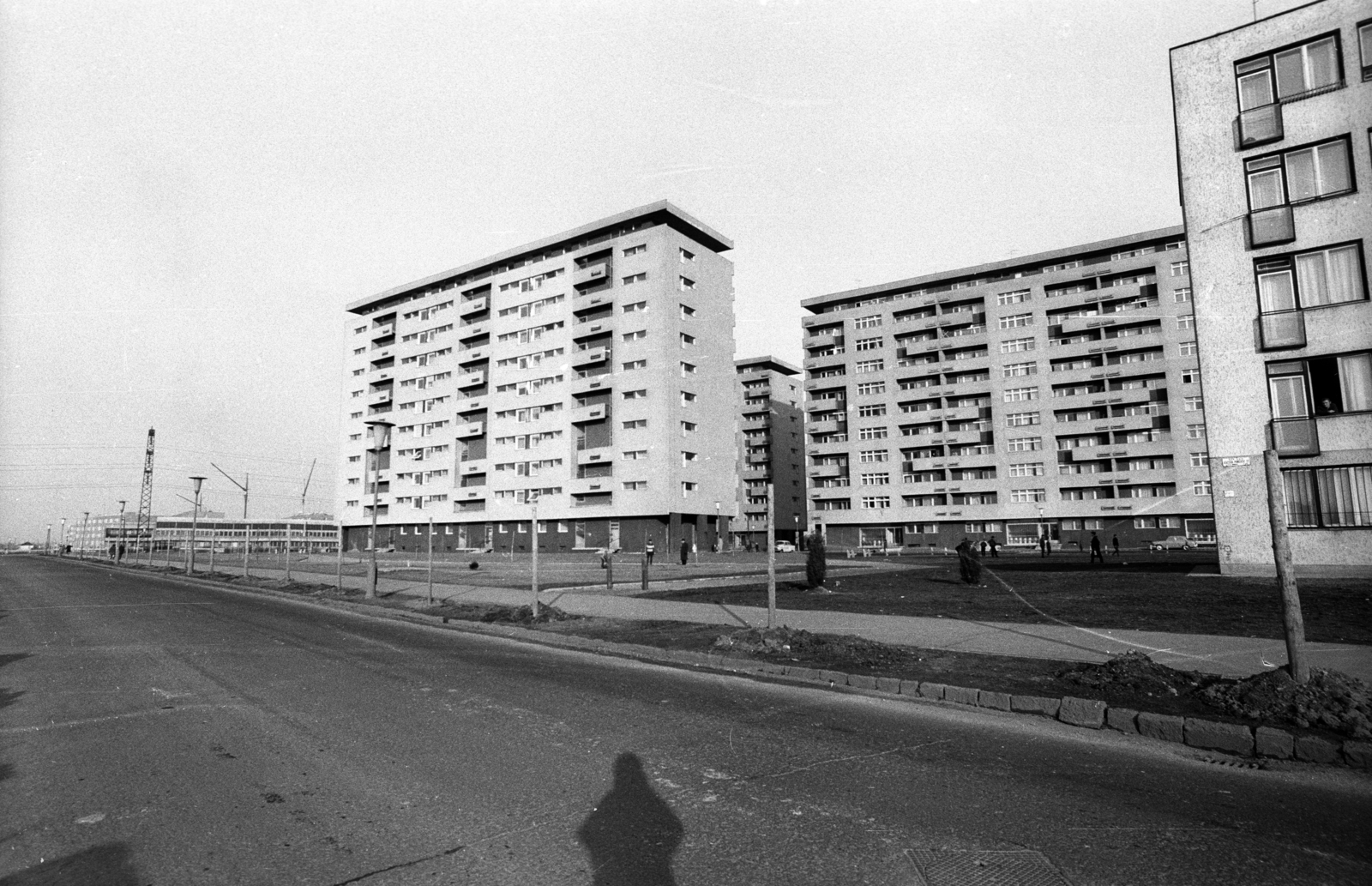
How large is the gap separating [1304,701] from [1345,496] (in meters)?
19.2

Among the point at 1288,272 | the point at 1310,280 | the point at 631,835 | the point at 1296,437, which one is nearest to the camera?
the point at 631,835

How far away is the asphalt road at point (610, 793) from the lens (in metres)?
3.76

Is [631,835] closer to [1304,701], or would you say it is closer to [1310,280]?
[1304,701]

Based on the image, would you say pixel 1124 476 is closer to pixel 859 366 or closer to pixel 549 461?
pixel 859 366

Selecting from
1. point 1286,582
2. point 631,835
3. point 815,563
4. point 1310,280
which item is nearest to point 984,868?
point 631,835

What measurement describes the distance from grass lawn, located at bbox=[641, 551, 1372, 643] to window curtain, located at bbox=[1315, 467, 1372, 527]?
8.17ft

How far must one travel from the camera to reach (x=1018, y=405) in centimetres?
7525

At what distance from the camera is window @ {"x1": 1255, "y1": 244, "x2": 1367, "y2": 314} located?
20.8 meters

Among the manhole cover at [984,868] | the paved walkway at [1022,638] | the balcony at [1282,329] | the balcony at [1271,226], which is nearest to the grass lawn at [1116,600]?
the paved walkway at [1022,638]

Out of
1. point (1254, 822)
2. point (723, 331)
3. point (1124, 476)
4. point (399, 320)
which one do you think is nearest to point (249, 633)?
point (1254, 822)

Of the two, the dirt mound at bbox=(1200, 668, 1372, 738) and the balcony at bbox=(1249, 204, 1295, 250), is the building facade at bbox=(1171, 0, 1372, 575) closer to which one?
the balcony at bbox=(1249, 204, 1295, 250)

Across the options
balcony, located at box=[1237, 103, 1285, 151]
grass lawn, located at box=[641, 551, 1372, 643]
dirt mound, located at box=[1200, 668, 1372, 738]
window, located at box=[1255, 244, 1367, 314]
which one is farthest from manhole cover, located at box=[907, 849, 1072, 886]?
balcony, located at box=[1237, 103, 1285, 151]

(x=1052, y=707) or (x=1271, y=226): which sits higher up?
(x=1271, y=226)

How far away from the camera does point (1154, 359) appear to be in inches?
2729
